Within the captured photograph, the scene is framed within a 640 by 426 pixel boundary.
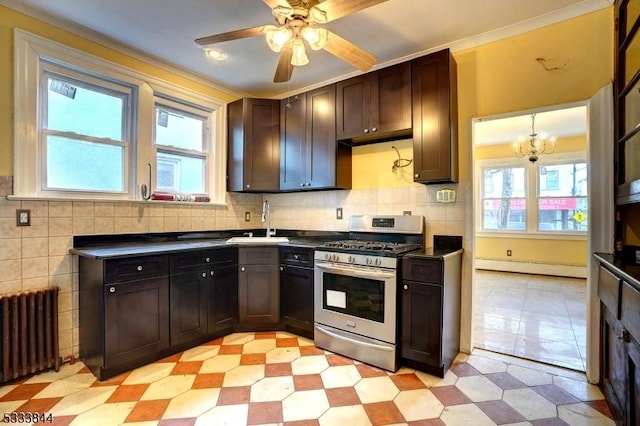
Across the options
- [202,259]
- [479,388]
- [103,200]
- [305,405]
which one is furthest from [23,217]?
[479,388]

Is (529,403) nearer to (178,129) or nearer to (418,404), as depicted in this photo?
(418,404)

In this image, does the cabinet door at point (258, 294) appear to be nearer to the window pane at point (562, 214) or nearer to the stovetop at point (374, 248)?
the stovetop at point (374, 248)

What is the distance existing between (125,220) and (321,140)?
2.04m

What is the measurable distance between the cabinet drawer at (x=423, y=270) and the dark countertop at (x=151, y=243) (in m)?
0.88

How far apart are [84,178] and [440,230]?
319cm

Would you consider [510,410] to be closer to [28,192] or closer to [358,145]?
[358,145]

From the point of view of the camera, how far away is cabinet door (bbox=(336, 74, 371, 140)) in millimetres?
2861

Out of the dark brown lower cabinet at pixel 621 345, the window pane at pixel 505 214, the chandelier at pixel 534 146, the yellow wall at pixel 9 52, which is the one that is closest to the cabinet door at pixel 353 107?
the dark brown lower cabinet at pixel 621 345

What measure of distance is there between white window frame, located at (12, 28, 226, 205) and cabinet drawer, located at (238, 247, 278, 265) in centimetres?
111

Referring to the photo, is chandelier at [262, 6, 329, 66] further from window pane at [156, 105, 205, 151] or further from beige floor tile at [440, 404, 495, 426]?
beige floor tile at [440, 404, 495, 426]

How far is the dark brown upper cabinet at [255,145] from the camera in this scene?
348 cm

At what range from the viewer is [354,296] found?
8.24 feet

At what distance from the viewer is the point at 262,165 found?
3518 mm

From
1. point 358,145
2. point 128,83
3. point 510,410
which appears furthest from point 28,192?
point 510,410
